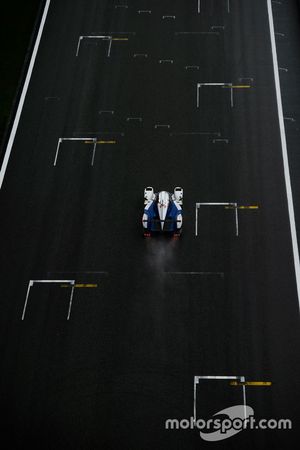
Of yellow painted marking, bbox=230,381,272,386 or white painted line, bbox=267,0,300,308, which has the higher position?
white painted line, bbox=267,0,300,308

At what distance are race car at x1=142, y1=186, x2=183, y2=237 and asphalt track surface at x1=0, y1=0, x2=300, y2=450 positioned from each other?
63 centimetres

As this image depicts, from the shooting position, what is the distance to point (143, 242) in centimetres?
2683

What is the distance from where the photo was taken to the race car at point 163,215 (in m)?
26.3

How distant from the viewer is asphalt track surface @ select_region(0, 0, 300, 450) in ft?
73.1

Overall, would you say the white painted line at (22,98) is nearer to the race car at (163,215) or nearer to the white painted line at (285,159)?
the race car at (163,215)

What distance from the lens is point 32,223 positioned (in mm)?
27750

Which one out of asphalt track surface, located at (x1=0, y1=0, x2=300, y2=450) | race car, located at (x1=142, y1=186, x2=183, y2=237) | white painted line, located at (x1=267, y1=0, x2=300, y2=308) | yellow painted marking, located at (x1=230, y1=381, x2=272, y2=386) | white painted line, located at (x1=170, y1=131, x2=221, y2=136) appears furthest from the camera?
white painted line, located at (x1=170, y1=131, x2=221, y2=136)

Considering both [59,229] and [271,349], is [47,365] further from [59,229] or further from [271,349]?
[271,349]

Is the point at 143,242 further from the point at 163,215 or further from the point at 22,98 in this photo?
the point at 22,98

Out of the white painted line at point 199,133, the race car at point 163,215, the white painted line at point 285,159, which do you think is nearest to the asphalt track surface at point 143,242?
the white painted line at point 199,133

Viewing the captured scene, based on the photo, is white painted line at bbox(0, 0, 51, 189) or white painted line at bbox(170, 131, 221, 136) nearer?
white painted line at bbox(0, 0, 51, 189)

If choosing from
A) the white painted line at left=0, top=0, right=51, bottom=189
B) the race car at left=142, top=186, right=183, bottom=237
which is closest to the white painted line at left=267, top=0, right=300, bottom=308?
the race car at left=142, top=186, right=183, bottom=237

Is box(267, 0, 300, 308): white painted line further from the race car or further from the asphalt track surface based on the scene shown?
the race car

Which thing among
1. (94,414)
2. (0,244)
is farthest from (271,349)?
(0,244)
